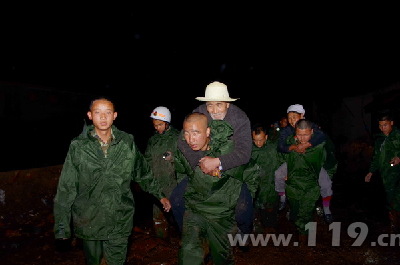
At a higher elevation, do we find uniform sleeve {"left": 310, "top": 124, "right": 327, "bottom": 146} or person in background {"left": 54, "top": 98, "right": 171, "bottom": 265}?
uniform sleeve {"left": 310, "top": 124, "right": 327, "bottom": 146}

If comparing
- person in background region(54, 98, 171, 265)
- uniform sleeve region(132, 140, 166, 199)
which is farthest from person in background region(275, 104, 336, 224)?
person in background region(54, 98, 171, 265)

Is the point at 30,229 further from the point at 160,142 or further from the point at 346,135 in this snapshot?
the point at 346,135

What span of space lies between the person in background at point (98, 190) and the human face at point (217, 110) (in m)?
1.13

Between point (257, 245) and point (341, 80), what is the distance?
15507 mm

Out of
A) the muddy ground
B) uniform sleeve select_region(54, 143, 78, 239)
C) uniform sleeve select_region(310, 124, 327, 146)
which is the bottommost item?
the muddy ground

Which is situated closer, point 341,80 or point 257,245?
point 257,245

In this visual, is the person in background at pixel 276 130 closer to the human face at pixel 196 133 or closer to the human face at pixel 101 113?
the human face at pixel 196 133

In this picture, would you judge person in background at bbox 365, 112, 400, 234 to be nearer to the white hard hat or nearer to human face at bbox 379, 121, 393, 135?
human face at bbox 379, 121, 393, 135

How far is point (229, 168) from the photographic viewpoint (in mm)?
Result: 3451

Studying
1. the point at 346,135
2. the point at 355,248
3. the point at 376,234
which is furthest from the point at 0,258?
the point at 346,135

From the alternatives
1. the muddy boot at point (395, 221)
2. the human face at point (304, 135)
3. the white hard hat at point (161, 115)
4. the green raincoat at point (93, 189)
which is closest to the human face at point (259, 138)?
the human face at point (304, 135)

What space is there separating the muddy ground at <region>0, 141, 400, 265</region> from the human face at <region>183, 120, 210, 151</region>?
2.61m

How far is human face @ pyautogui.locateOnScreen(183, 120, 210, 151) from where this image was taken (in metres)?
3.42

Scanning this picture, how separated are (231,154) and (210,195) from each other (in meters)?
0.51
